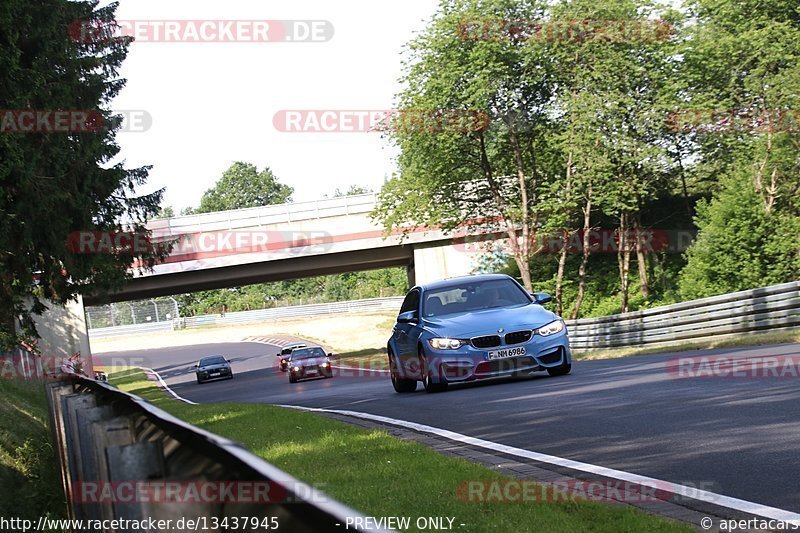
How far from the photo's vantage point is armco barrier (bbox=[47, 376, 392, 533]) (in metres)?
1.85

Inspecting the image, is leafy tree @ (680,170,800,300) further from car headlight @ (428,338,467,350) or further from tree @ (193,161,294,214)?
tree @ (193,161,294,214)

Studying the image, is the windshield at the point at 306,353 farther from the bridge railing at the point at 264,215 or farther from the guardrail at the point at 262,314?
the guardrail at the point at 262,314

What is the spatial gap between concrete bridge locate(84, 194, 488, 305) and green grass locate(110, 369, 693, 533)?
35.2 metres

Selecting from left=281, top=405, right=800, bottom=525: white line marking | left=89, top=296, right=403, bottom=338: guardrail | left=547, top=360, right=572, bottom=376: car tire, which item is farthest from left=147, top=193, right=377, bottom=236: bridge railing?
left=89, top=296, right=403, bottom=338: guardrail

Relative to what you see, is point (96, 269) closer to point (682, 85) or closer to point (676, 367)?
point (676, 367)

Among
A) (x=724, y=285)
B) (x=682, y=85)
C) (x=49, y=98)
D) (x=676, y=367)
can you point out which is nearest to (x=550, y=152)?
(x=682, y=85)

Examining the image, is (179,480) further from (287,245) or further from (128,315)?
(128,315)

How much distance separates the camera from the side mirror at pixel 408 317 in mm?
16114

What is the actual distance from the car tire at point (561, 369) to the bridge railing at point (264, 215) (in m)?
31.1

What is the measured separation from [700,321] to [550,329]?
39.1 feet

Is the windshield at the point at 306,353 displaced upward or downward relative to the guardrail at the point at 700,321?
downward

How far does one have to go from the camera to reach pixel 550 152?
4706 centimetres

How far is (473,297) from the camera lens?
645 inches

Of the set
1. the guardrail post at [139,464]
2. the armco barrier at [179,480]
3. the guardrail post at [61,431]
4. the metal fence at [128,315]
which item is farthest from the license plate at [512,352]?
the metal fence at [128,315]
